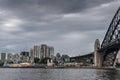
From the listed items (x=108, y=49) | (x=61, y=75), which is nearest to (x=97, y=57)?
(x=108, y=49)

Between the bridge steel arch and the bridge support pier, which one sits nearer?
the bridge steel arch

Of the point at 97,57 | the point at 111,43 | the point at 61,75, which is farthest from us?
the point at 97,57

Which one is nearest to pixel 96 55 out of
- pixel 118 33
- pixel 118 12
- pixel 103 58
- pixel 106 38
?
pixel 103 58

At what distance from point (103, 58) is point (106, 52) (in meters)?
13.9

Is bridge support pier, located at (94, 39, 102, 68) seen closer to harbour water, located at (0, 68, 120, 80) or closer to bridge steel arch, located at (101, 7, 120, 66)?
bridge steel arch, located at (101, 7, 120, 66)

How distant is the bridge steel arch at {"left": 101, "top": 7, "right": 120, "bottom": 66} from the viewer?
132 m

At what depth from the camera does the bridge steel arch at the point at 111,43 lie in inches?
5177

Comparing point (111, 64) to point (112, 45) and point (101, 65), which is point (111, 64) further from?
point (112, 45)

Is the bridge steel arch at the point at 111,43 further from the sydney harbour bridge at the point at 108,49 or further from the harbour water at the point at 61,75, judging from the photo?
the harbour water at the point at 61,75

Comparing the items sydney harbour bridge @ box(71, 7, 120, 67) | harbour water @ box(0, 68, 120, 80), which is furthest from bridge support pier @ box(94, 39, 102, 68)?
harbour water @ box(0, 68, 120, 80)

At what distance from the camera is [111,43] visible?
13312cm

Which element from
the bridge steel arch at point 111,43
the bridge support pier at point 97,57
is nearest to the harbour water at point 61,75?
the bridge steel arch at point 111,43

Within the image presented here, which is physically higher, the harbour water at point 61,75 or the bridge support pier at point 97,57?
the bridge support pier at point 97,57

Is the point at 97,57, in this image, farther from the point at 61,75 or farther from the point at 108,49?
the point at 61,75
